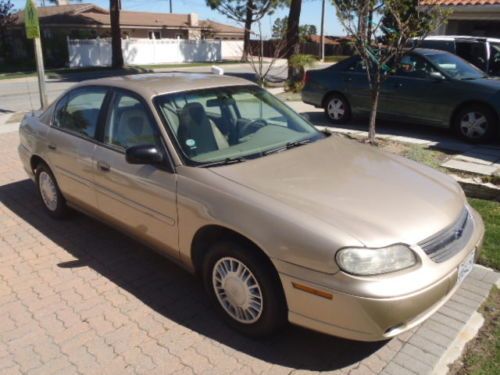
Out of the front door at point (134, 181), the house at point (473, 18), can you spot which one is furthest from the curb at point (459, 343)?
the house at point (473, 18)

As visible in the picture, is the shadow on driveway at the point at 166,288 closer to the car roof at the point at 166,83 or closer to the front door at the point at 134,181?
the front door at the point at 134,181

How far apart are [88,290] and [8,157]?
5.11 meters

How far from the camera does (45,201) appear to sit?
5246mm

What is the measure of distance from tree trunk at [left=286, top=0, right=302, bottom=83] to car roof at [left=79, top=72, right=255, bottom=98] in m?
12.6

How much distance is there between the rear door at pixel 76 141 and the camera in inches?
167

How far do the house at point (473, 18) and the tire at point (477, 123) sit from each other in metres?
5.89

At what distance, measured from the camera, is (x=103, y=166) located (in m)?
4.00

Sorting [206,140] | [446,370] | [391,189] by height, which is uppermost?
[206,140]

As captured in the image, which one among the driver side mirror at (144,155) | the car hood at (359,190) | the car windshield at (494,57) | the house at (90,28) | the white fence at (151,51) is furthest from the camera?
the house at (90,28)

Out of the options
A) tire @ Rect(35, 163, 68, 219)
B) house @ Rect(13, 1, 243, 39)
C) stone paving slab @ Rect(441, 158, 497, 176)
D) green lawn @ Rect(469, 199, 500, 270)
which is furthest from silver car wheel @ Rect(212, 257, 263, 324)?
house @ Rect(13, 1, 243, 39)

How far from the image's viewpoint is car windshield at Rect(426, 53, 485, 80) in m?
8.38

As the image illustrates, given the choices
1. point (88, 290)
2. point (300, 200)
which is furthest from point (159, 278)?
point (300, 200)

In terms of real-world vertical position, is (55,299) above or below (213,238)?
below

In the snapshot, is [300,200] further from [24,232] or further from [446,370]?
[24,232]
